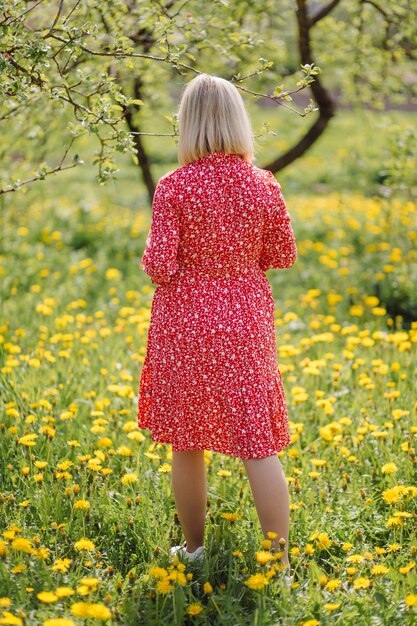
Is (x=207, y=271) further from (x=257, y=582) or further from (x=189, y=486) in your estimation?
(x=257, y=582)

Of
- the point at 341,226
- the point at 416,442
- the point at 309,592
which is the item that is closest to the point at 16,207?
the point at 341,226

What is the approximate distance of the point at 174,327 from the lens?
7.63 ft

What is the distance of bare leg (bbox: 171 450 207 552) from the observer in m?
2.45

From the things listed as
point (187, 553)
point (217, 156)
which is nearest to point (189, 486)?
point (187, 553)

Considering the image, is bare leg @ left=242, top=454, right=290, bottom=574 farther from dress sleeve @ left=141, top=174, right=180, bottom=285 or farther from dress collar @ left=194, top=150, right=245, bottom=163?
dress collar @ left=194, top=150, right=245, bottom=163

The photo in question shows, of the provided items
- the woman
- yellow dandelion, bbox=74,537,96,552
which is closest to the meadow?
yellow dandelion, bbox=74,537,96,552

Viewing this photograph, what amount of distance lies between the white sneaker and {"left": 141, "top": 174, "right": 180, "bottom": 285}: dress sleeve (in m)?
0.91

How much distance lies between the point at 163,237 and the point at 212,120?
0.39 meters

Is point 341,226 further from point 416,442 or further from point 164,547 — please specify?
point 164,547

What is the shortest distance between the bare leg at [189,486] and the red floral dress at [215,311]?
0.35ft

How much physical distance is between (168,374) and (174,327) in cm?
16

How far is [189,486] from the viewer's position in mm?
2455

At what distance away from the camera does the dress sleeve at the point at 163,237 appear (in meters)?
2.23

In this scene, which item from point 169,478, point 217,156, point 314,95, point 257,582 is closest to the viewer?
point 257,582
